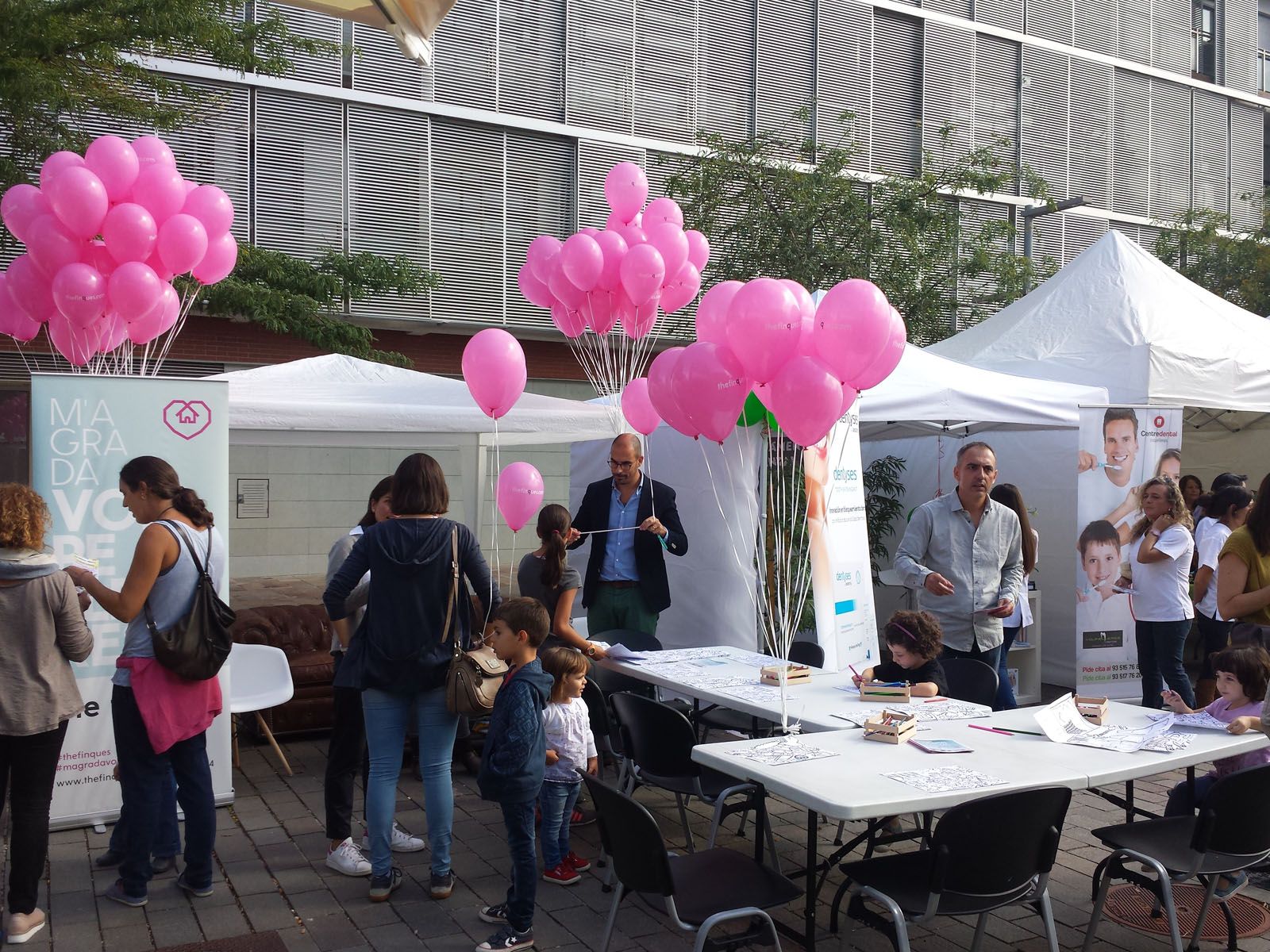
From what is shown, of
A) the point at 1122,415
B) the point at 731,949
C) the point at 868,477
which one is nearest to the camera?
the point at 731,949

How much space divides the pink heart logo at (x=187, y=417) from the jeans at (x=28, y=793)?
1.72 meters

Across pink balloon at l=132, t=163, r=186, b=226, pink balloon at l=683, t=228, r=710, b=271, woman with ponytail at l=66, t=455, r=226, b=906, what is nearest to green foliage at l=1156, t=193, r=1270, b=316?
pink balloon at l=683, t=228, r=710, b=271

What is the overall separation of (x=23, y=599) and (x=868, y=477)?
8.00 meters

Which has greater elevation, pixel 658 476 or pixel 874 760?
pixel 658 476

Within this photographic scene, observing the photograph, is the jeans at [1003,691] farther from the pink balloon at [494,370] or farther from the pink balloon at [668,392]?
the pink balloon at [494,370]

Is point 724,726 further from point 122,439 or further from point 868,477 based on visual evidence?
point 868,477

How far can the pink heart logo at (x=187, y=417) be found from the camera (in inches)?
198

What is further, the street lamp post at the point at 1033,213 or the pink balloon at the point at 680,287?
the street lamp post at the point at 1033,213

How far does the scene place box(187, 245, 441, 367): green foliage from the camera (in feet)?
31.2

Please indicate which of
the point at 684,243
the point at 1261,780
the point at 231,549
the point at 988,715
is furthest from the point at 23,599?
the point at 231,549

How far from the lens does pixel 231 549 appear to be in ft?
44.2

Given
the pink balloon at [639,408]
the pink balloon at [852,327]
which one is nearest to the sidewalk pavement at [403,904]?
the pink balloon at [852,327]

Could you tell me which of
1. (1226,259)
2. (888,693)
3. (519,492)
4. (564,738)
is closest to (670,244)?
(519,492)

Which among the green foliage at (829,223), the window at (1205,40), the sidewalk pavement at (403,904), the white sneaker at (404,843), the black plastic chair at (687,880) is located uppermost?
the window at (1205,40)
